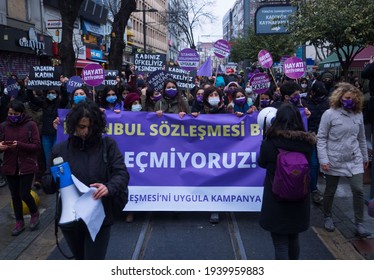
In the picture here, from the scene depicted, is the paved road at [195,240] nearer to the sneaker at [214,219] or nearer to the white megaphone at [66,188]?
the sneaker at [214,219]

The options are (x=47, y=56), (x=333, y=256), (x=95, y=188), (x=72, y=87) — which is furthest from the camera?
(x=47, y=56)

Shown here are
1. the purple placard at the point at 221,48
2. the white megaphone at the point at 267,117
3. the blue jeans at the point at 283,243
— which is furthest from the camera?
the purple placard at the point at 221,48

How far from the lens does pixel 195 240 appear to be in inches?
212

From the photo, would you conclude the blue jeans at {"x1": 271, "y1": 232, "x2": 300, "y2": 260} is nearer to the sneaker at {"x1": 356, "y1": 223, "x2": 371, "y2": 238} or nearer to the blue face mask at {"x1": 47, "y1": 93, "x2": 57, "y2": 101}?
the sneaker at {"x1": 356, "y1": 223, "x2": 371, "y2": 238}

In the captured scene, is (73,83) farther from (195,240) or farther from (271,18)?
(271,18)

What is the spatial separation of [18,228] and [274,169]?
11.9 ft

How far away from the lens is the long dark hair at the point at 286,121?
142 inches

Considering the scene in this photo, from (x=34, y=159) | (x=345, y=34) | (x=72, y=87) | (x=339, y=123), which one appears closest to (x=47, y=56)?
(x=345, y=34)

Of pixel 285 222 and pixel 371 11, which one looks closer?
pixel 285 222

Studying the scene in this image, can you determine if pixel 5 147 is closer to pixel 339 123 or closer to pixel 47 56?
pixel 339 123

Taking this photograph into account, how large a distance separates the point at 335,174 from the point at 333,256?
1059 millimetres

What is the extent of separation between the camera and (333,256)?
16.0ft

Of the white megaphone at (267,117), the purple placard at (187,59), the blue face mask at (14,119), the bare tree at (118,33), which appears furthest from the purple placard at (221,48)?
the white megaphone at (267,117)

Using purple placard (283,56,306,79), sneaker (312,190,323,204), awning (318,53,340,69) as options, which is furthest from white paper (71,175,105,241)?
awning (318,53,340,69)
